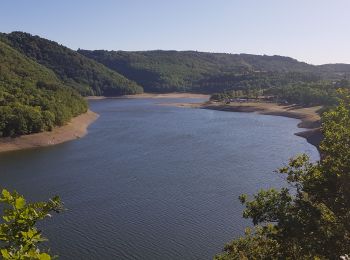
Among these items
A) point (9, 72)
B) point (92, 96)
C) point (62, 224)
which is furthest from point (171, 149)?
point (92, 96)

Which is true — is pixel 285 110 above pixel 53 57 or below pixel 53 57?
below

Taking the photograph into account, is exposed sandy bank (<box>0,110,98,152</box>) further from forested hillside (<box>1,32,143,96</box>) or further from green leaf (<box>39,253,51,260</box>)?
forested hillside (<box>1,32,143,96</box>)

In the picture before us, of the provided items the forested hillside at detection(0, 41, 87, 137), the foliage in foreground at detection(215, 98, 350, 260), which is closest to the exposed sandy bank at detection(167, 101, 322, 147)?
the forested hillside at detection(0, 41, 87, 137)

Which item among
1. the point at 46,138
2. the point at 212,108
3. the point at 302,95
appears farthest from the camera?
the point at 212,108

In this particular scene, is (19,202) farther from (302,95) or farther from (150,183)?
(302,95)

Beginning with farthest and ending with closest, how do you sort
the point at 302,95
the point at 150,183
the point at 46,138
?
the point at 302,95 → the point at 46,138 → the point at 150,183

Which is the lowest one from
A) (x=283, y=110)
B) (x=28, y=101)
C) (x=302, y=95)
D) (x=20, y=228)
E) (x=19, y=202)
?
(x=283, y=110)

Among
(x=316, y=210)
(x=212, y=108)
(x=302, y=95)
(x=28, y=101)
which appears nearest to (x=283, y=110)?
(x=302, y=95)
